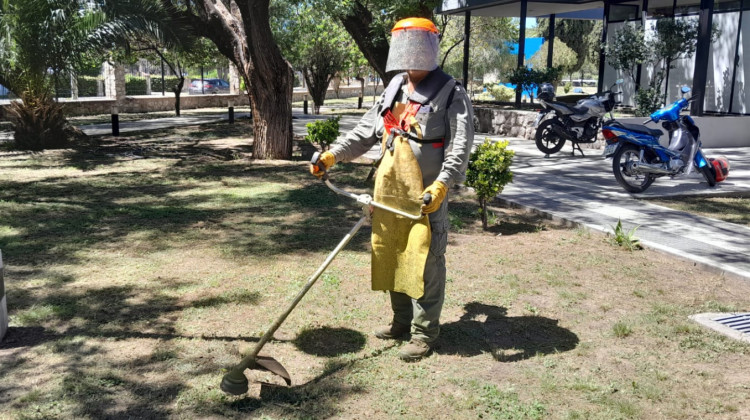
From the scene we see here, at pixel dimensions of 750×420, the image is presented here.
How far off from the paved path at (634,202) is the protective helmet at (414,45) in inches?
133

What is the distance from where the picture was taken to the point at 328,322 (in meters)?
4.74

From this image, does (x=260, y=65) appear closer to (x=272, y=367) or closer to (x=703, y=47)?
(x=272, y=367)

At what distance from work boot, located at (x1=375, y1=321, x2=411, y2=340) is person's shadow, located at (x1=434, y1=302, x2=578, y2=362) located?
0.24 m

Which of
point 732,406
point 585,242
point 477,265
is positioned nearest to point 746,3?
point 585,242

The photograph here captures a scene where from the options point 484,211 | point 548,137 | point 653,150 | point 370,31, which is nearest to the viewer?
point 484,211

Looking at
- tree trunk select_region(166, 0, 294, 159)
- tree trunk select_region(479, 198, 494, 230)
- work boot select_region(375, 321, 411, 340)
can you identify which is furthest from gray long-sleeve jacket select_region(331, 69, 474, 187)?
tree trunk select_region(166, 0, 294, 159)

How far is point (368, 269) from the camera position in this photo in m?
5.96

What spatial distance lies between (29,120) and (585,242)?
A: 12.1m

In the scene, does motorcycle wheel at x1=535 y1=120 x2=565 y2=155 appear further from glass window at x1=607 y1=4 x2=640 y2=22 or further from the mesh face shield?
the mesh face shield

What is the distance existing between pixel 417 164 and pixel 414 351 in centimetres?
114

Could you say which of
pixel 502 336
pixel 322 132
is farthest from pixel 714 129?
pixel 502 336

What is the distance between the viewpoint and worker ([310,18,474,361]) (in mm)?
4023

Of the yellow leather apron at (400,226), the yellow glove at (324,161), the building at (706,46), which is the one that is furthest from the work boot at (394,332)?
the building at (706,46)

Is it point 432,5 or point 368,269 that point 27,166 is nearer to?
point 432,5
